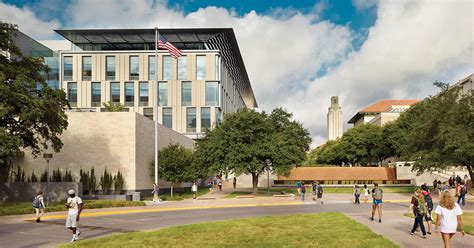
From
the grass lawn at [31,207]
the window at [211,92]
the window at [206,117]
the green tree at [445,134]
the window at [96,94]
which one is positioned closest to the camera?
the grass lawn at [31,207]

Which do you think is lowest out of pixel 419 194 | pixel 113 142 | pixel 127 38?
pixel 419 194

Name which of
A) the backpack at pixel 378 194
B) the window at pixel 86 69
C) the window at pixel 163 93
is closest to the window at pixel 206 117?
the window at pixel 163 93

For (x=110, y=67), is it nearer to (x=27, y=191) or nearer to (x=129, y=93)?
(x=129, y=93)

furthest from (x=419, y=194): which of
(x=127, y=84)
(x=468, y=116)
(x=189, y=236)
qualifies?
(x=127, y=84)

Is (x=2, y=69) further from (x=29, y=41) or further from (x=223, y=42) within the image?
(x=29, y=41)

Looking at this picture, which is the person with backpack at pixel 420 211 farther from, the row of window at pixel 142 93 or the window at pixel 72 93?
the window at pixel 72 93

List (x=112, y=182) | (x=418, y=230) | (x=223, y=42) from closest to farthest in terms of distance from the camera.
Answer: (x=418, y=230) < (x=112, y=182) < (x=223, y=42)

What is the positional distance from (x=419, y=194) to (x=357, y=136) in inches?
3076

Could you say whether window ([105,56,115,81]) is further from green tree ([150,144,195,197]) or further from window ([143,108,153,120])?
green tree ([150,144,195,197])

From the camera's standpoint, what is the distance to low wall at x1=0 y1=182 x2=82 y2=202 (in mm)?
34125

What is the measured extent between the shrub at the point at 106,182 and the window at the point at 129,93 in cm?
3776

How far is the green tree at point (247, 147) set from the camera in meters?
42.7

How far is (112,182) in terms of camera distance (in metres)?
39.2

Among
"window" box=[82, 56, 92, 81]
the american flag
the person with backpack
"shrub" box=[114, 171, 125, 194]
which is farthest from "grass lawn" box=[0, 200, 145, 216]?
"window" box=[82, 56, 92, 81]
